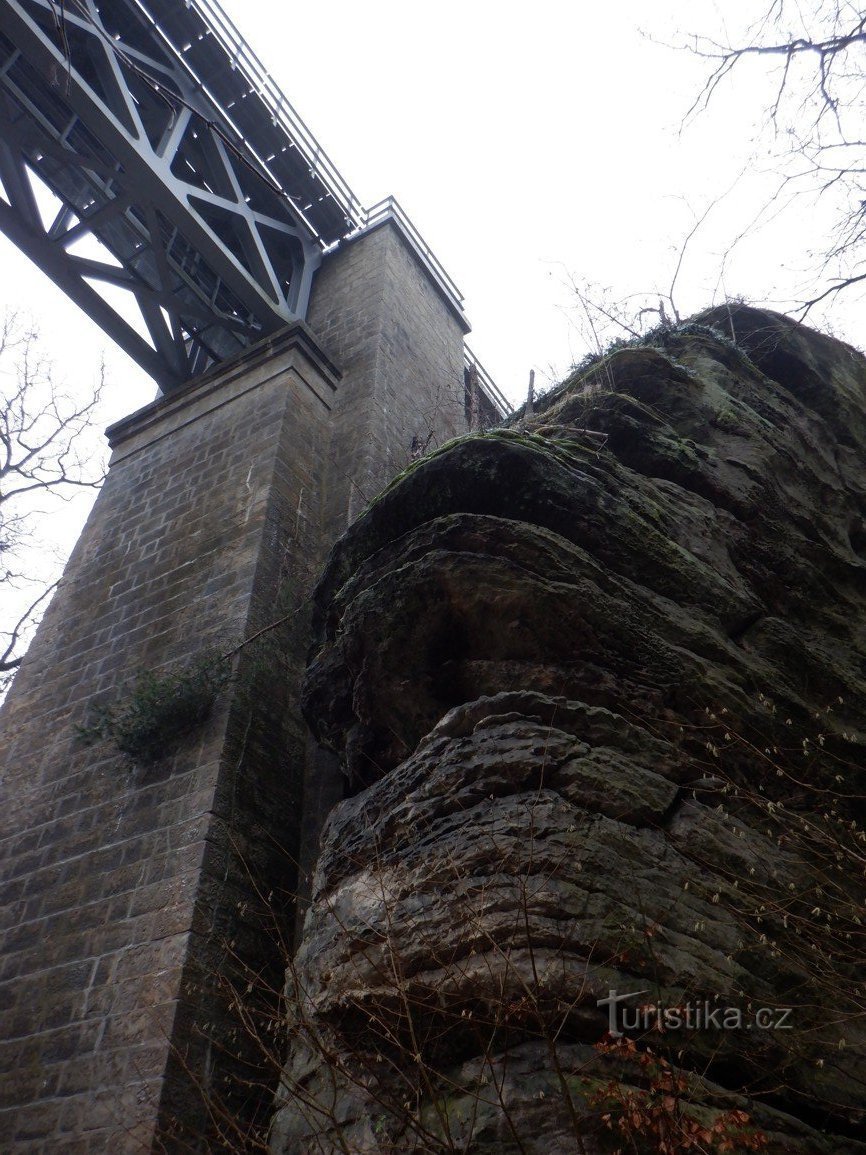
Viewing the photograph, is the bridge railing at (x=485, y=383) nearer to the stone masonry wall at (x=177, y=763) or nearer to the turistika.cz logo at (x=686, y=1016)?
the stone masonry wall at (x=177, y=763)

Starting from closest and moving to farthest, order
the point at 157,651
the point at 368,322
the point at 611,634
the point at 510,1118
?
the point at 510,1118 → the point at 611,634 → the point at 157,651 → the point at 368,322

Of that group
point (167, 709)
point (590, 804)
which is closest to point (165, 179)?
point (167, 709)

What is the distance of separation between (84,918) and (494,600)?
128 inches

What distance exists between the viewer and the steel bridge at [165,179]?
9016 millimetres

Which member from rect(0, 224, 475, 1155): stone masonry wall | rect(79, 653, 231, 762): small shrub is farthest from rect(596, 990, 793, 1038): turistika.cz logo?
rect(79, 653, 231, 762): small shrub

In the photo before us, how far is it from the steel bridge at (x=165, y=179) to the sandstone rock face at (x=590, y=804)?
4.89 metres

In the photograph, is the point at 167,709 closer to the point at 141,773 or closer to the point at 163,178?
the point at 141,773

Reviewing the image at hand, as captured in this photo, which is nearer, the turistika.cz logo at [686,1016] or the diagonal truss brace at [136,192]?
the turistika.cz logo at [686,1016]

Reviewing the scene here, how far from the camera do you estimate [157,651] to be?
284 inches

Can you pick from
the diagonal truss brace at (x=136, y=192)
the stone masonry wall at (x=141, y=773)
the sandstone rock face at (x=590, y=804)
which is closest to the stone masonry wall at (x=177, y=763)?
the stone masonry wall at (x=141, y=773)

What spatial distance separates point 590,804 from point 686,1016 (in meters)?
0.91

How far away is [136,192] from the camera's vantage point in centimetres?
925

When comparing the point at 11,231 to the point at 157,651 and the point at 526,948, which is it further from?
the point at 526,948

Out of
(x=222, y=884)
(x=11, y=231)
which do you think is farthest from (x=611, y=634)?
→ (x=11, y=231)
